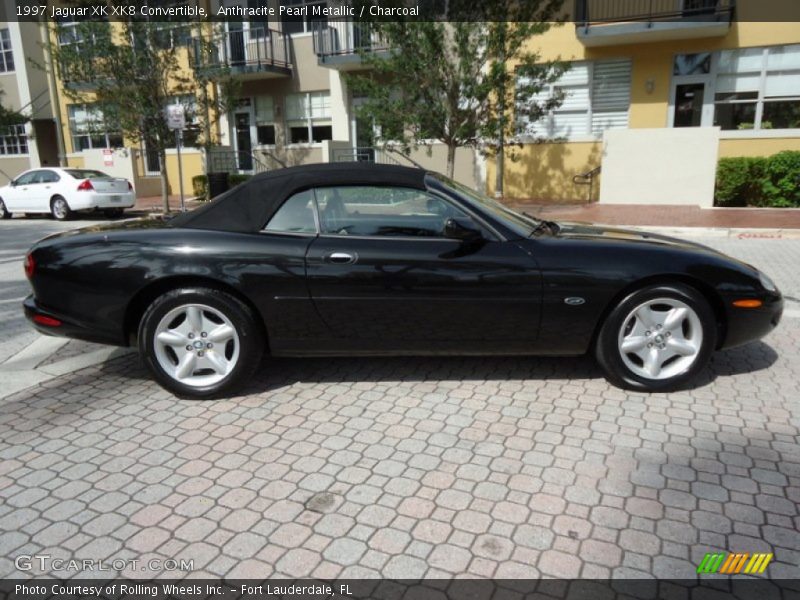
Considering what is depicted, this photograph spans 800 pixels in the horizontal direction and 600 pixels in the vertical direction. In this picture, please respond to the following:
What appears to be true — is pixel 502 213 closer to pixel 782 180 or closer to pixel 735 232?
pixel 735 232

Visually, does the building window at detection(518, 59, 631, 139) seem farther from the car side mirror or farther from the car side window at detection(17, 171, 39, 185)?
the car side mirror

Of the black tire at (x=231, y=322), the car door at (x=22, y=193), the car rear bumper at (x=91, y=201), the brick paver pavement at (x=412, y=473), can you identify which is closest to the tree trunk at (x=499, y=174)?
the car rear bumper at (x=91, y=201)

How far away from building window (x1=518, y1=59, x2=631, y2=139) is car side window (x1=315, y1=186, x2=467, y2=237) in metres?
13.9

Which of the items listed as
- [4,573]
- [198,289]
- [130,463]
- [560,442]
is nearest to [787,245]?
[560,442]

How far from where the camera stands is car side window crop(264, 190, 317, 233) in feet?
13.1

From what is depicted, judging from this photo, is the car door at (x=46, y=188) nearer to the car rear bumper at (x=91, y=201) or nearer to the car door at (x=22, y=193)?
the car door at (x=22, y=193)

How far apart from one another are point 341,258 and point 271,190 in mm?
689

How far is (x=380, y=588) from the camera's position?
2.29 metres

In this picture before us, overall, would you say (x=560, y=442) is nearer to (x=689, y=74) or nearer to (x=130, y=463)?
(x=130, y=463)

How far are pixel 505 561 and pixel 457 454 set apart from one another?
866mm

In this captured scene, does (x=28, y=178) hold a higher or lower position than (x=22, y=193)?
higher

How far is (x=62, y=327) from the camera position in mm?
4082

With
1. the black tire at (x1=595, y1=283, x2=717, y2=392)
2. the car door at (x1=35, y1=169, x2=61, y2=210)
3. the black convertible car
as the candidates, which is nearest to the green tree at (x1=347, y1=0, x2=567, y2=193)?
the car door at (x1=35, y1=169, x2=61, y2=210)

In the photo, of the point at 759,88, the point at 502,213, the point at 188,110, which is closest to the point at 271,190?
the point at 502,213
